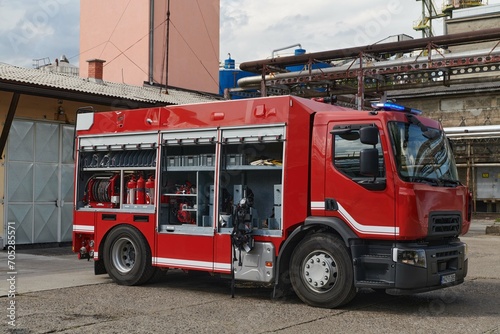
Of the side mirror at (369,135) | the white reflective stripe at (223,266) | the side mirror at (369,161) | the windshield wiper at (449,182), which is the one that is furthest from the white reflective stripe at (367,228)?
the white reflective stripe at (223,266)

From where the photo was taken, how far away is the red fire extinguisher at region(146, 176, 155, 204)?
11.1 m

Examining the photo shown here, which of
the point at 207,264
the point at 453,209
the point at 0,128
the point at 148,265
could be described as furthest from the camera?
the point at 0,128

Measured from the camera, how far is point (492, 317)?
8352 millimetres

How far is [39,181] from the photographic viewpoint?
55.6 feet

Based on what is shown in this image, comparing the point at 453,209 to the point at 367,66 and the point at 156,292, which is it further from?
the point at 367,66

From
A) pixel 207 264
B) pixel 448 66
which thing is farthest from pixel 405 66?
pixel 207 264

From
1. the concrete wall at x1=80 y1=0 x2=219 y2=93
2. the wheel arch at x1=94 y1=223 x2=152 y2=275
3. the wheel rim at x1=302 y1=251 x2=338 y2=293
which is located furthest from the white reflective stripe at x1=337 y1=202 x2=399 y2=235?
the concrete wall at x1=80 y1=0 x2=219 y2=93

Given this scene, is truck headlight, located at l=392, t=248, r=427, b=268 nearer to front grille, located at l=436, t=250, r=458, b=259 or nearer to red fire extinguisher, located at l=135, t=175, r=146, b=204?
front grille, located at l=436, t=250, r=458, b=259

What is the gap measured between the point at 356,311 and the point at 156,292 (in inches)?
130

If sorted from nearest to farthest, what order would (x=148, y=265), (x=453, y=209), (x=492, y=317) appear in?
(x=492, y=317) → (x=453, y=209) → (x=148, y=265)

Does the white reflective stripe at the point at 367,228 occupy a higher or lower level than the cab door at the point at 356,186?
lower

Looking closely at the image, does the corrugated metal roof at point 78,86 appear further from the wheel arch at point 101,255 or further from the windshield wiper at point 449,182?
the windshield wiper at point 449,182

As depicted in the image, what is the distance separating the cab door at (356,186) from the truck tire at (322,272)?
38cm

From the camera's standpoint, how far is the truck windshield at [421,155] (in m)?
8.75
